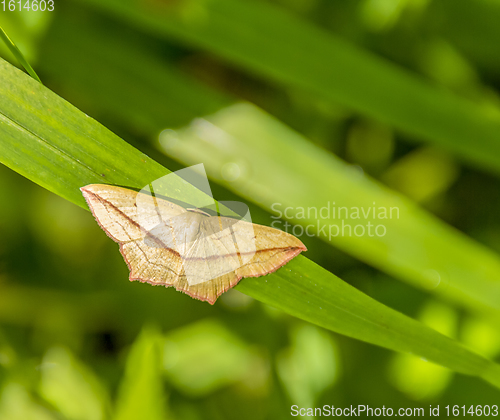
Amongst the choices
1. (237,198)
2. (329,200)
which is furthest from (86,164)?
(329,200)

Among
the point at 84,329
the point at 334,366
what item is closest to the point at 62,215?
the point at 84,329

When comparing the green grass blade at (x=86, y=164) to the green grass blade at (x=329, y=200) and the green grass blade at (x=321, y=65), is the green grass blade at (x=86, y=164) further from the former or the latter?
the green grass blade at (x=321, y=65)

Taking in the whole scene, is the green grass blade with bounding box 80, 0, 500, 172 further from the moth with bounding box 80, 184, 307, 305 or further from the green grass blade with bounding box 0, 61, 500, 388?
the moth with bounding box 80, 184, 307, 305

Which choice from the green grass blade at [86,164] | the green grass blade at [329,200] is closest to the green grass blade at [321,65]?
the green grass blade at [329,200]

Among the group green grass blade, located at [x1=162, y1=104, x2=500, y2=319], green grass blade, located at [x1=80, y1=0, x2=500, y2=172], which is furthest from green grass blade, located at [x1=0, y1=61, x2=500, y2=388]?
green grass blade, located at [x1=80, y1=0, x2=500, y2=172]

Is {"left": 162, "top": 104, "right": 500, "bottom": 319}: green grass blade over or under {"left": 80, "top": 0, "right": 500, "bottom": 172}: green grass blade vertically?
under

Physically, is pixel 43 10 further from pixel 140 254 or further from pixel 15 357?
pixel 15 357
